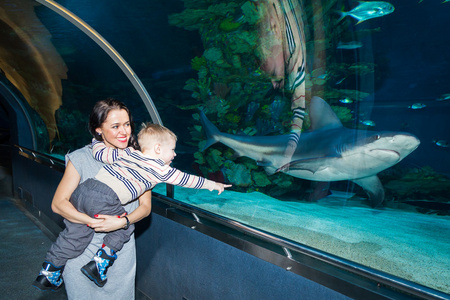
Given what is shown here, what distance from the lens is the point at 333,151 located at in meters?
1.68

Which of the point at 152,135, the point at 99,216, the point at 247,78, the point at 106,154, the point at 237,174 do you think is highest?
the point at 247,78

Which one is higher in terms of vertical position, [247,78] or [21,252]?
[247,78]

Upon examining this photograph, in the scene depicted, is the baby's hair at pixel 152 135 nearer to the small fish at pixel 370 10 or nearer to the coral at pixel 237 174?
the coral at pixel 237 174

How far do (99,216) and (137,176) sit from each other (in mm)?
262

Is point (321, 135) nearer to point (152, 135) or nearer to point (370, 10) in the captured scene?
point (370, 10)

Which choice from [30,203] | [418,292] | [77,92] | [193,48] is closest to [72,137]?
[77,92]

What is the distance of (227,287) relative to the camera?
1.88m

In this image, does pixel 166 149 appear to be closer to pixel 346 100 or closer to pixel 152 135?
pixel 152 135

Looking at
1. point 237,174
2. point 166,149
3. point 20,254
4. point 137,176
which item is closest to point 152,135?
point 166,149

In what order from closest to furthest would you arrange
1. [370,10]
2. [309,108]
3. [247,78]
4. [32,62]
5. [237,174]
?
[370,10] < [309,108] < [247,78] < [237,174] < [32,62]

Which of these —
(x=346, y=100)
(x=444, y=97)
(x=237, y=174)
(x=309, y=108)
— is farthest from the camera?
(x=237, y=174)

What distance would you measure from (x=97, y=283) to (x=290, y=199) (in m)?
1.15

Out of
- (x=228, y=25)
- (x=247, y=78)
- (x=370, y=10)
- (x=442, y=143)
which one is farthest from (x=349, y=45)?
(x=228, y=25)

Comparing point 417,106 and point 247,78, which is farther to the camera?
point 247,78
